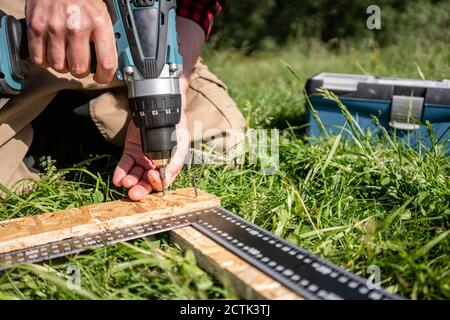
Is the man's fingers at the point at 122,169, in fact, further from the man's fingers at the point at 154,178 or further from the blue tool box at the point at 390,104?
the blue tool box at the point at 390,104

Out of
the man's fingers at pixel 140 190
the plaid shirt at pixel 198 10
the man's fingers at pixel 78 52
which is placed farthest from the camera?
the plaid shirt at pixel 198 10

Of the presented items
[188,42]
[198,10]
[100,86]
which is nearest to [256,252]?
[100,86]

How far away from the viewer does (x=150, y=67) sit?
5.20 ft

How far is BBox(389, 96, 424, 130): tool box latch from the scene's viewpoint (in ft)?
8.12

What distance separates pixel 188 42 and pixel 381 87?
116 centimetres

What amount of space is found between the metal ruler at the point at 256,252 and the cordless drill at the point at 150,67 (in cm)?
28

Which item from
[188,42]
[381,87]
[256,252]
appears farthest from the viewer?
[381,87]

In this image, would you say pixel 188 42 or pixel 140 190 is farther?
pixel 188 42

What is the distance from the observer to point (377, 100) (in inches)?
102

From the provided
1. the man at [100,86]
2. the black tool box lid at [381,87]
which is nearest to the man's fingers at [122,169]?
the man at [100,86]

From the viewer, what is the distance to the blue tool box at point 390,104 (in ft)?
8.00

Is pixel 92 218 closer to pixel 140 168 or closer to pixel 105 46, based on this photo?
pixel 140 168

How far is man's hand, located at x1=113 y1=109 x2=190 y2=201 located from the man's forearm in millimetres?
489
